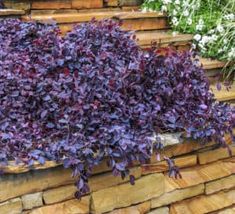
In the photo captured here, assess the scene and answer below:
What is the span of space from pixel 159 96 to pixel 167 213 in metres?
0.52

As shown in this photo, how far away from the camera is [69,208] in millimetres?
2148

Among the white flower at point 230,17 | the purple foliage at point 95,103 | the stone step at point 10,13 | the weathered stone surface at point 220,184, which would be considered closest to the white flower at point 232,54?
the white flower at point 230,17

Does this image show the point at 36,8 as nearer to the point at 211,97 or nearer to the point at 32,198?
the point at 211,97

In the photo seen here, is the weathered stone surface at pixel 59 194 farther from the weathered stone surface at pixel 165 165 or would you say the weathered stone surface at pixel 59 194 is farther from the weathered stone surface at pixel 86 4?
the weathered stone surface at pixel 86 4

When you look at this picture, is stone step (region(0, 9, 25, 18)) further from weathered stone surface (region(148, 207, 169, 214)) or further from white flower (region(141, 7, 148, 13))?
weathered stone surface (region(148, 207, 169, 214))

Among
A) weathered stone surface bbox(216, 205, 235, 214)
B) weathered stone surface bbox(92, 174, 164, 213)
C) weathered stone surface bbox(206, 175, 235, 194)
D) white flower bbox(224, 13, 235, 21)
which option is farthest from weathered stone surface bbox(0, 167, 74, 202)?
white flower bbox(224, 13, 235, 21)

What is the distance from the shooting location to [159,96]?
2357 millimetres

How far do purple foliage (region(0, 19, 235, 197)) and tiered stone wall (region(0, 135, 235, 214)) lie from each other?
80 mm

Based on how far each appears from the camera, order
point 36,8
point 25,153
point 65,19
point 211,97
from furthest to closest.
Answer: point 36,8, point 65,19, point 211,97, point 25,153

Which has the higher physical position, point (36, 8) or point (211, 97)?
point (36, 8)

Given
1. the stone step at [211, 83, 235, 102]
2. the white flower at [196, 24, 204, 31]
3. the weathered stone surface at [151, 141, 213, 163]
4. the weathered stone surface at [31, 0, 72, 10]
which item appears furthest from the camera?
the weathered stone surface at [31, 0, 72, 10]

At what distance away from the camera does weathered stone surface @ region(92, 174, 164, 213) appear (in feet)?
7.21

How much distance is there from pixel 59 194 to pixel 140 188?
14.6 inches

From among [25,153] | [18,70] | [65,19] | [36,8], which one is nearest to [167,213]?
[25,153]
